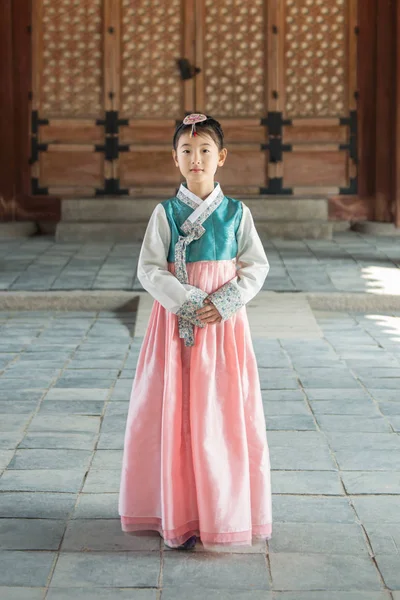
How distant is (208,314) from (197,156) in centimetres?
42

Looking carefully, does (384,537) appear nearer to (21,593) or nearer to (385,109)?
(21,593)

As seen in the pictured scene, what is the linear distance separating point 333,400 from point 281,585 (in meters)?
1.77

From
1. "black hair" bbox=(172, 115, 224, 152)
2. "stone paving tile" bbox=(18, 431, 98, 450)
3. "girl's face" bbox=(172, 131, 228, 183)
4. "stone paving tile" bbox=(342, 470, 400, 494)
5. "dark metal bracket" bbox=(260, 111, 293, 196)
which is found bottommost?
"stone paving tile" bbox=(342, 470, 400, 494)

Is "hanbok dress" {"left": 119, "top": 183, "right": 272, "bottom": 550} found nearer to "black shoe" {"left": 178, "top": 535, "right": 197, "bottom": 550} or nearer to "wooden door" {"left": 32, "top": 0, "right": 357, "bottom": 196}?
"black shoe" {"left": 178, "top": 535, "right": 197, "bottom": 550}

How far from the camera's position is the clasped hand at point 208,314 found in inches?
95.4

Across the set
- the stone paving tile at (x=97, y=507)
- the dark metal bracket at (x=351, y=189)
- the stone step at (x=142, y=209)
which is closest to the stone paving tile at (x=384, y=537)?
the stone paving tile at (x=97, y=507)

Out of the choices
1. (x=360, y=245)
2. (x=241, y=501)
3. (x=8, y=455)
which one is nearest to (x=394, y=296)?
(x=360, y=245)

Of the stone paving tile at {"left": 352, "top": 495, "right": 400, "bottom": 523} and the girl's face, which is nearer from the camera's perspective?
the girl's face

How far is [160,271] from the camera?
2451 millimetres

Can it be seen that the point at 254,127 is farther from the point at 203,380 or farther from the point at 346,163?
the point at 203,380

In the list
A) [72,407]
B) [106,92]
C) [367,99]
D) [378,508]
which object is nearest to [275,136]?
[367,99]

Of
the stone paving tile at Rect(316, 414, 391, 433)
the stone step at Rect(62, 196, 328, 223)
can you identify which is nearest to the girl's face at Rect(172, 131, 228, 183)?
the stone paving tile at Rect(316, 414, 391, 433)

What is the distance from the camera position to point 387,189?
31.4ft

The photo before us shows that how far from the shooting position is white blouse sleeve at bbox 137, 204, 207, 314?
2.41m
